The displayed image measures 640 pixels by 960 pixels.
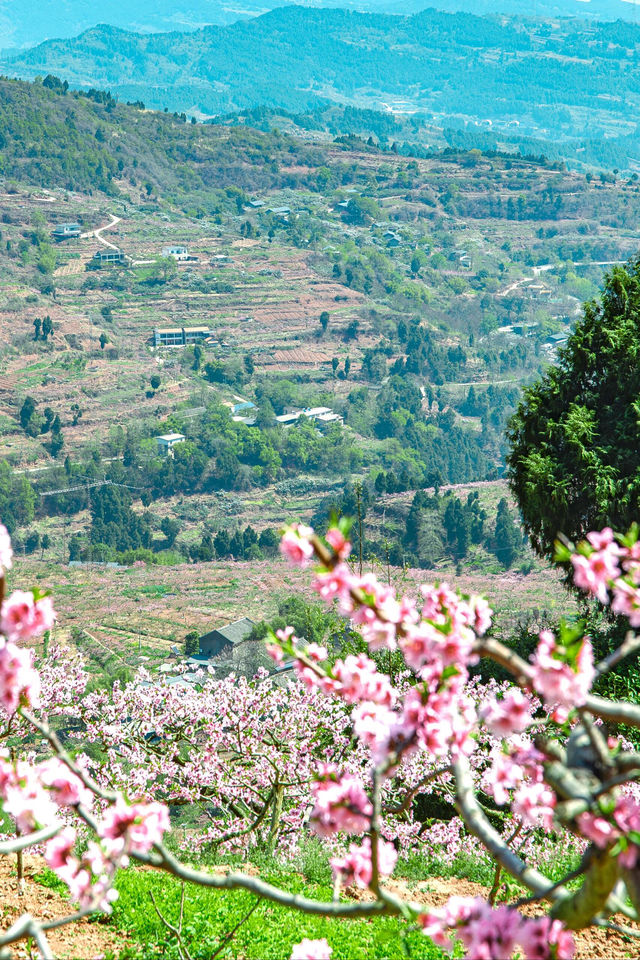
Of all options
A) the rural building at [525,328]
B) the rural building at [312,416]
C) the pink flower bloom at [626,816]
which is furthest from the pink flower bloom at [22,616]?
the rural building at [525,328]

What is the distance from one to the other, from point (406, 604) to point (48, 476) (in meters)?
90.3

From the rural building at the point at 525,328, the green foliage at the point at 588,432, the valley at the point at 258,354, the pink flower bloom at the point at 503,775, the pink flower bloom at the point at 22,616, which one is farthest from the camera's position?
the rural building at the point at 525,328

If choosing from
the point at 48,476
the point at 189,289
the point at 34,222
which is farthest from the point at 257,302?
the point at 48,476

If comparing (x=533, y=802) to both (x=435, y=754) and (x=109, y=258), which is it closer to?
(x=435, y=754)

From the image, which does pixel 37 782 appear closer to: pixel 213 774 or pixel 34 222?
pixel 213 774

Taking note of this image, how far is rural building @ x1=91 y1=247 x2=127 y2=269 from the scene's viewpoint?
144 metres

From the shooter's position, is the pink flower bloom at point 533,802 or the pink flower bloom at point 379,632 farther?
the pink flower bloom at point 533,802

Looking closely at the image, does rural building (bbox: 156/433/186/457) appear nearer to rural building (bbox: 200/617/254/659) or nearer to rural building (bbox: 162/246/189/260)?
rural building (bbox: 200/617/254/659)

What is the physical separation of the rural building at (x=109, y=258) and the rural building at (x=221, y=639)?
10615cm

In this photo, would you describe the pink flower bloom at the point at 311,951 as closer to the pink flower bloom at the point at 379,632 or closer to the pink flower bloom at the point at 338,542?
the pink flower bloom at the point at 379,632

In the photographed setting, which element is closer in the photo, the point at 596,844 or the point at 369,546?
the point at 596,844

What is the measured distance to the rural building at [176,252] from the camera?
149m

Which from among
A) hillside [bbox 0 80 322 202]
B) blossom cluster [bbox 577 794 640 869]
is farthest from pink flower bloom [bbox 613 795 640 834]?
hillside [bbox 0 80 322 202]

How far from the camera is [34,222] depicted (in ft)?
484
